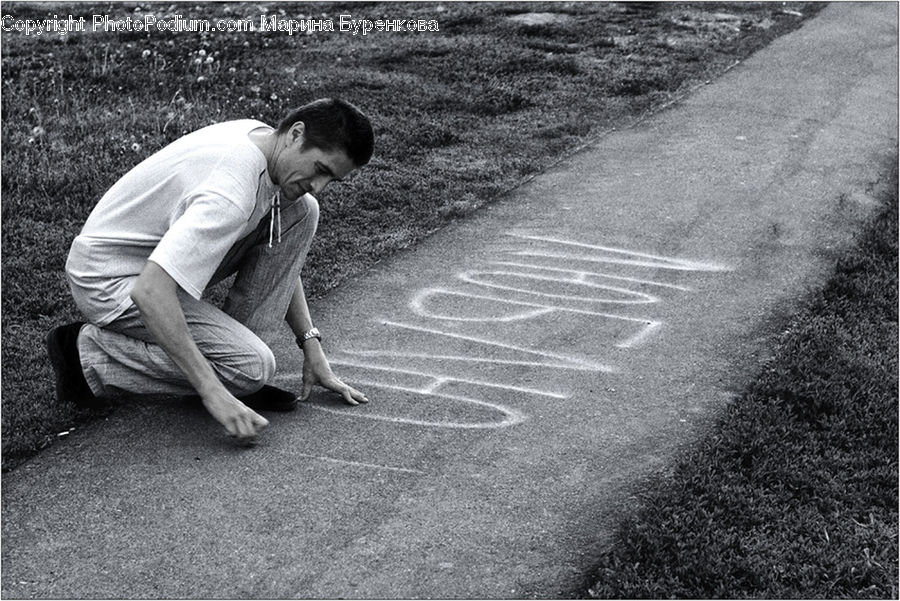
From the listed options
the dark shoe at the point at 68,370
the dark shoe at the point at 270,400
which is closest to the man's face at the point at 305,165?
the dark shoe at the point at 270,400

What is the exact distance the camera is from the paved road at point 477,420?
9.95 ft

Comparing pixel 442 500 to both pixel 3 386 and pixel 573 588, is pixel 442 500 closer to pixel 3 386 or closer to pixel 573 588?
pixel 573 588

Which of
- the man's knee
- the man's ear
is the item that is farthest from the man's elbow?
the man's ear

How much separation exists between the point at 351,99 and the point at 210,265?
5153 mm

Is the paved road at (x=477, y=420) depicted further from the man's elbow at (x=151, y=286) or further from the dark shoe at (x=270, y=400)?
the man's elbow at (x=151, y=286)

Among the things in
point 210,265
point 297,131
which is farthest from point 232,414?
point 297,131

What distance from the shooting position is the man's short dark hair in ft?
11.2

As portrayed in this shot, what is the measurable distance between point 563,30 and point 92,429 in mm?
8138

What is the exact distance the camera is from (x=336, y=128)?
340 centimetres

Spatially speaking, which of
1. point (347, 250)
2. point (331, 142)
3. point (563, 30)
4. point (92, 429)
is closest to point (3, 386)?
point (92, 429)

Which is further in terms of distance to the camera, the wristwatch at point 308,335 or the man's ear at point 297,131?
the wristwatch at point 308,335

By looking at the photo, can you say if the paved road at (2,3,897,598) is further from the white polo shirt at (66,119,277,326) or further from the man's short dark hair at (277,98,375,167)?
the man's short dark hair at (277,98,375,167)

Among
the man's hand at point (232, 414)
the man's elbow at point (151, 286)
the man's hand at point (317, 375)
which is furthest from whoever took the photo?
the man's hand at point (317, 375)

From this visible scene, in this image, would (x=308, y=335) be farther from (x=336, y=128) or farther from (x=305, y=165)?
(x=336, y=128)
